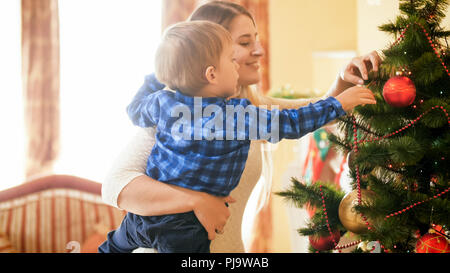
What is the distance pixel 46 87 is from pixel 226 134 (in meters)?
1.94

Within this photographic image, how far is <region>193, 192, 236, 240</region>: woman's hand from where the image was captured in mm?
695

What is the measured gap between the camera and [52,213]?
1.20 metres

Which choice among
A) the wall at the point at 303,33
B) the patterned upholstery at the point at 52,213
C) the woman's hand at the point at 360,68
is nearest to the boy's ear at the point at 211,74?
the woman's hand at the point at 360,68

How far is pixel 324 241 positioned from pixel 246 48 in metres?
0.39

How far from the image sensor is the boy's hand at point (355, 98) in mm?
658

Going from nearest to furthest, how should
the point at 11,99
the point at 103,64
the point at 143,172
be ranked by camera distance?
1. the point at 143,172
2. the point at 103,64
3. the point at 11,99

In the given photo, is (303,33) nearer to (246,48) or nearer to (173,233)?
(246,48)

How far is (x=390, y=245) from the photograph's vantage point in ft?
2.23

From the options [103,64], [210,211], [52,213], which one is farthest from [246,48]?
[103,64]

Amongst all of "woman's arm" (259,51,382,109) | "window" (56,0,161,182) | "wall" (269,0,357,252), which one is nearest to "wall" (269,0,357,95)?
"wall" (269,0,357,252)

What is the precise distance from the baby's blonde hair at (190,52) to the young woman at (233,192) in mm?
127

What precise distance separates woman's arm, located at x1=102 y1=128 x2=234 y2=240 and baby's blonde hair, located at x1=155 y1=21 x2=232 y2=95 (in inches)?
6.3

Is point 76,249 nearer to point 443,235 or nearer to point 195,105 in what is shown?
point 195,105
